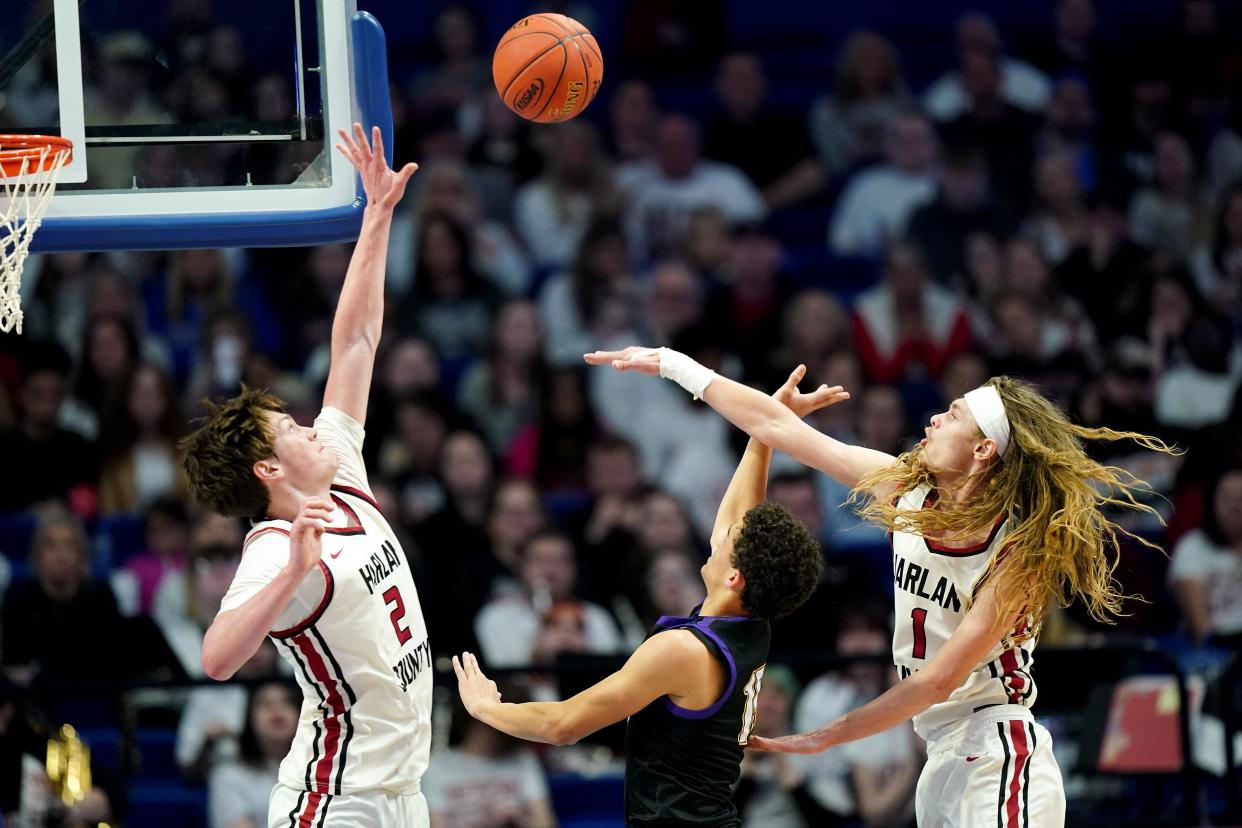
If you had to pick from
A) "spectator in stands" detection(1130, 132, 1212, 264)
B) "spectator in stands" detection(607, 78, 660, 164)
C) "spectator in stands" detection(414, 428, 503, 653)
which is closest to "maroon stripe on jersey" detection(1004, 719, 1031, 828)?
"spectator in stands" detection(414, 428, 503, 653)

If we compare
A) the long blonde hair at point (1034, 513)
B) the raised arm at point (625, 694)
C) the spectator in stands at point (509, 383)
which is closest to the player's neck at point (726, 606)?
the raised arm at point (625, 694)

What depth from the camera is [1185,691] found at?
279 inches

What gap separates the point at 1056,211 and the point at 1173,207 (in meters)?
0.71

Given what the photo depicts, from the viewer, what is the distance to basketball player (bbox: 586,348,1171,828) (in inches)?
188

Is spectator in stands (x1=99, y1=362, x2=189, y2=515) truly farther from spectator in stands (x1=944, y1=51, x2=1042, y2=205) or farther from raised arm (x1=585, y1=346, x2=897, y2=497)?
spectator in stands (x1=944, y1=51, x2=1042, y2=205)

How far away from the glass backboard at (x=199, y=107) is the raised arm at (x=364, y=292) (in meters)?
0.18

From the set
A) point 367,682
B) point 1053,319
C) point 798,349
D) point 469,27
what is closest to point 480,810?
point 367,682

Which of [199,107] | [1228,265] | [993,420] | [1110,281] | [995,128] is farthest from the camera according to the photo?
[995,128]

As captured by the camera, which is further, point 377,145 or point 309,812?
point 377,145

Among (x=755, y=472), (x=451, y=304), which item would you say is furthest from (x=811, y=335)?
(x=755, y=472)

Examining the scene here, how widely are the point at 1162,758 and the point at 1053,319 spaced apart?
3.44 m

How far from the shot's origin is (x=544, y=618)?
809 centimetres

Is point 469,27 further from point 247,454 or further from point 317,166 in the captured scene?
point 247,454

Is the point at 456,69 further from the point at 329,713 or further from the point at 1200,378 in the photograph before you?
the point at 329,713
